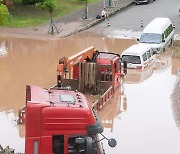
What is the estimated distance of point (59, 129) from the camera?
31.0 feet

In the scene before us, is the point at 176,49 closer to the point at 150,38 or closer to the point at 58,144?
the point at 150,38

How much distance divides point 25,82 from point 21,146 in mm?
6935

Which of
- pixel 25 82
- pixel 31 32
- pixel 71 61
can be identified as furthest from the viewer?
pixel 31 32

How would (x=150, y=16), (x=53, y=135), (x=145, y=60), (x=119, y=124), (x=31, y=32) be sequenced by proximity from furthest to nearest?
1. (x=150, y=16)
2. (x=31, y=32)
3. (x=145, y=60)
4. (x=119, y=124)
5. (x=53, y=135)

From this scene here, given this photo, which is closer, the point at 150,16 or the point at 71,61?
the point at 71,61

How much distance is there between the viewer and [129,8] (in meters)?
40.2

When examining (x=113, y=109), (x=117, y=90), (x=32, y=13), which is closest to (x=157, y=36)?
(x=117, y=90)

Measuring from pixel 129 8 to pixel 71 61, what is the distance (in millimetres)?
22545

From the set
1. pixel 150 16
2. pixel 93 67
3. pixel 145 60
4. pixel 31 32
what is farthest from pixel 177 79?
pixel 150 16

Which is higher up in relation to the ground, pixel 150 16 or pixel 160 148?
pixel 150 16

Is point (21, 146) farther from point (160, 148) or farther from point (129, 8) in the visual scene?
point (129, 8)

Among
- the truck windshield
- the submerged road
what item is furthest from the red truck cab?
the truck windshield

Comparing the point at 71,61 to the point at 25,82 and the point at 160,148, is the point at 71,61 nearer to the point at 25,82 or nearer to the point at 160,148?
the point at 25,82

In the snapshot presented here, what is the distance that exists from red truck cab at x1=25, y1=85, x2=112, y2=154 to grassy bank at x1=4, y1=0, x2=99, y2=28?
24.7m
